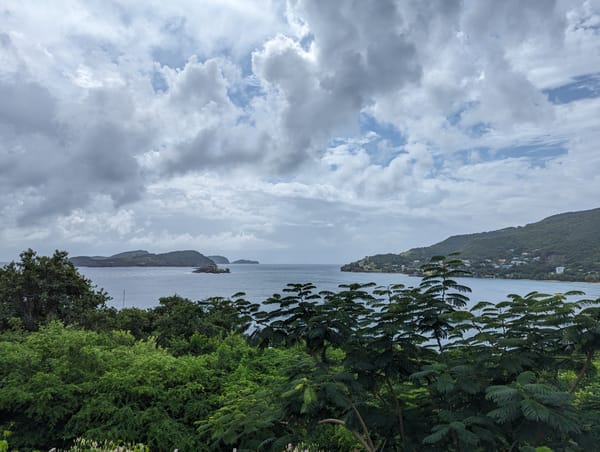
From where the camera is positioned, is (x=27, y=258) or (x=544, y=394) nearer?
(x=544, y=394)

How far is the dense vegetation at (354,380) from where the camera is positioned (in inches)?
136

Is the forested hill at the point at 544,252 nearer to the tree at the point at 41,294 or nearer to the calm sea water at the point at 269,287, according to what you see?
the calm sea water at the point at 269,287

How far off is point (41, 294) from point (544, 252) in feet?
169

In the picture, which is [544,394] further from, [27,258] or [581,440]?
[27,258]

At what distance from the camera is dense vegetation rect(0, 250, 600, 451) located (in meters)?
3.45

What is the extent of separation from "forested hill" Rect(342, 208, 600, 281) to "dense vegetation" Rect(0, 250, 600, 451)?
24.0m

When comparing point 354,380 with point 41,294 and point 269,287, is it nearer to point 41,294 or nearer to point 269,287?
point 41,294

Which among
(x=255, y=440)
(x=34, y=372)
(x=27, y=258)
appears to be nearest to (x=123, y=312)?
(x=27, y=258)

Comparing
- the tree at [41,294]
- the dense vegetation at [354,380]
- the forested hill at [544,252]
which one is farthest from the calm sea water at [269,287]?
the tree at [41,294]

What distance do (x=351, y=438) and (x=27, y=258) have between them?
19964 mm

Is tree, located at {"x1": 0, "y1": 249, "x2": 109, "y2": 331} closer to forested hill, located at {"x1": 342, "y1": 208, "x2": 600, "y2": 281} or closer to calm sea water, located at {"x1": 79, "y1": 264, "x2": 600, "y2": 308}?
calm sea water, located at {"x1": 79, "y1": 264, "x2": 600, "y2": 308}

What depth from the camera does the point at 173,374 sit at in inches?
287

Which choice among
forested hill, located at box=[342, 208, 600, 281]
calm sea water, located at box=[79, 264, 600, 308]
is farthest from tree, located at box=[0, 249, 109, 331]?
forested hill, located at box=[342, 208, 600, 281]

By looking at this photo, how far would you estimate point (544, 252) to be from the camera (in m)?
45.7
